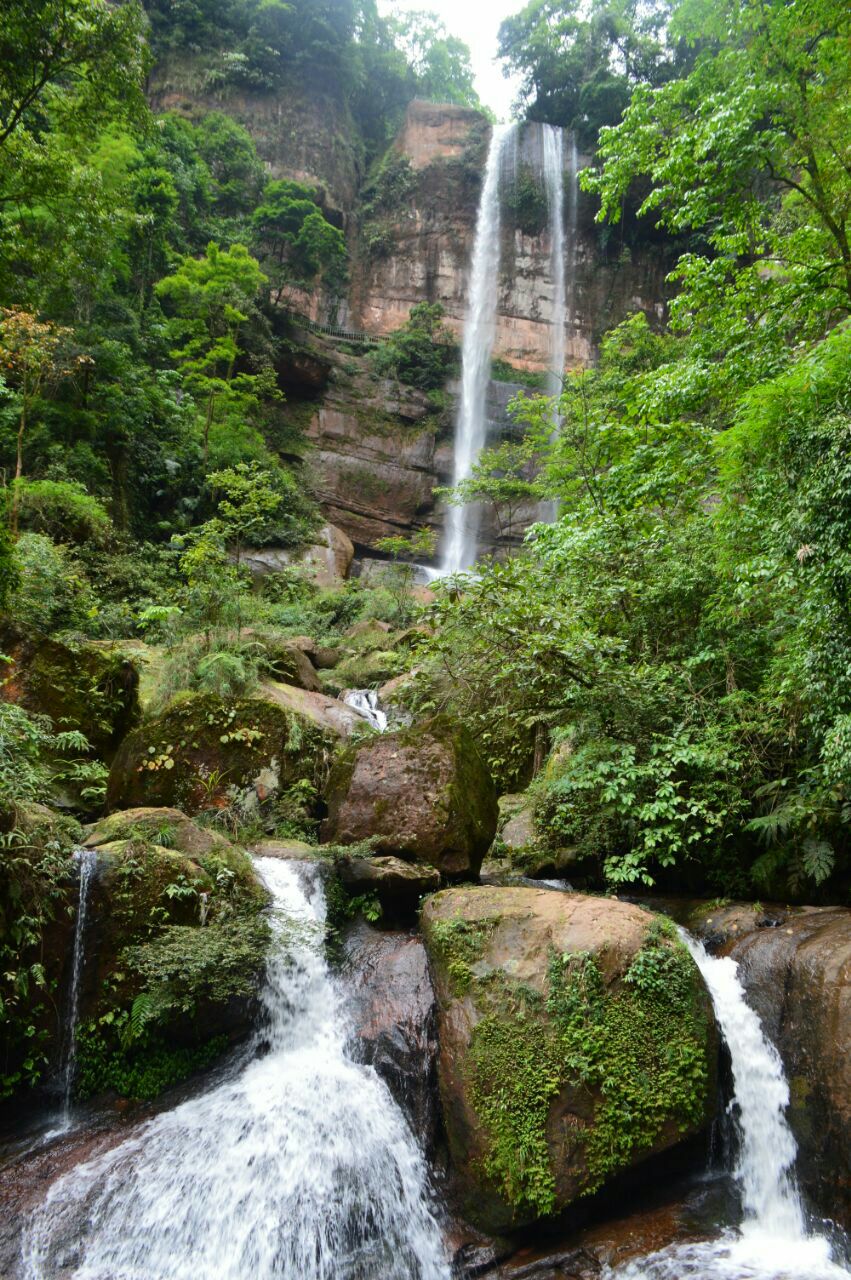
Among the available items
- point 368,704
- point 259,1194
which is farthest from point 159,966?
point 368,704

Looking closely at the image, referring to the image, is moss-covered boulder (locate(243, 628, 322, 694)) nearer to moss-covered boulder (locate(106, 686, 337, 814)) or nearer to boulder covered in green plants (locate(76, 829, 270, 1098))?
moss-covered boulder (locate(106, 686, 337, 814))

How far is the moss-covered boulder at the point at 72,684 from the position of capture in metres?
7.89

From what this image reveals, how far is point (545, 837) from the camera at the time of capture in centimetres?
800

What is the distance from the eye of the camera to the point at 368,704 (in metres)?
13.2

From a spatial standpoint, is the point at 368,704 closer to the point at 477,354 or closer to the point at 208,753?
the point at 208,753

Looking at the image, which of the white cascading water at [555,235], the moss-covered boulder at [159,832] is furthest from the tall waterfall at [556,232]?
the moss-covered boulder at [159,832]

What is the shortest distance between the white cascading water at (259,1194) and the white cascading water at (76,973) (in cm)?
70

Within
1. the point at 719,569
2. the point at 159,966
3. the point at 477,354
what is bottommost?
the point at 159,966

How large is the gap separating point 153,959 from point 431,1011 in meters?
2.16

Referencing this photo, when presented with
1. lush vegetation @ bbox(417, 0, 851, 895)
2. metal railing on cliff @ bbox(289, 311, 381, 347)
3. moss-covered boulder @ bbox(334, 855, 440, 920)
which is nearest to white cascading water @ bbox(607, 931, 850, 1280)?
lush vegetation @ bbox(417, 0, 851, 895)

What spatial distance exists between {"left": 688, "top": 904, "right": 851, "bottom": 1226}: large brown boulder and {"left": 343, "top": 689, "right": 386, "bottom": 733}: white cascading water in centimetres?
756

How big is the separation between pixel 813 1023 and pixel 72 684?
800 centimetres

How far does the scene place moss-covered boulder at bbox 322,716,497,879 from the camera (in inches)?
270

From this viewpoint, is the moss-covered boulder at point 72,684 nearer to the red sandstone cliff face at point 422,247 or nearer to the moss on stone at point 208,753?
the moss on stone at point 208,753
